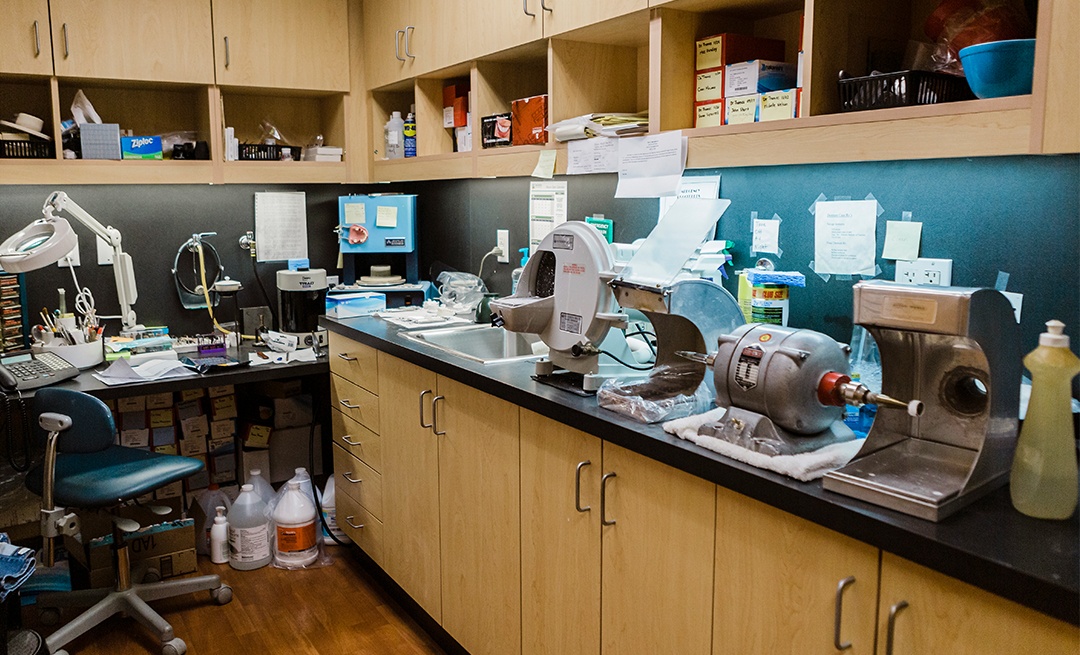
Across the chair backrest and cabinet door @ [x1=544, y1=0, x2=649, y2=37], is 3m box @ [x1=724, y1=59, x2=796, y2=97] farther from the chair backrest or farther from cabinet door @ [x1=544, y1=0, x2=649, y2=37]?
the chair backrest

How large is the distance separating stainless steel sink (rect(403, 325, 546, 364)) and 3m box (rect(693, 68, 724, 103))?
85cm

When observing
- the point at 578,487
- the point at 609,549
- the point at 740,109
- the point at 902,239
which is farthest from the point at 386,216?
the point at 902,239

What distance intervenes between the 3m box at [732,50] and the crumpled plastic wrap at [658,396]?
0.82m

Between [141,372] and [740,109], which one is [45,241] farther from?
[740,109]

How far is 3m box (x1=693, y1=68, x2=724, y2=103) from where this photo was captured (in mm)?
2123

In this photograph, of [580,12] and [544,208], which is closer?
[580,12]

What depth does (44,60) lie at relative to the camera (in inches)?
121

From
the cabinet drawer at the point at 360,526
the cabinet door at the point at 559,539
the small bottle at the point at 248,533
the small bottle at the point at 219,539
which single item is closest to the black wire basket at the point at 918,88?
the cabinet door at the point at 559,539

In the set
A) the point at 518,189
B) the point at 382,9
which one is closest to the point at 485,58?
the point at 518,189

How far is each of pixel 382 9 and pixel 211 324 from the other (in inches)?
62.8

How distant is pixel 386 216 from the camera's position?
3.67m

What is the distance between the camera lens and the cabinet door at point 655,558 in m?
1.59

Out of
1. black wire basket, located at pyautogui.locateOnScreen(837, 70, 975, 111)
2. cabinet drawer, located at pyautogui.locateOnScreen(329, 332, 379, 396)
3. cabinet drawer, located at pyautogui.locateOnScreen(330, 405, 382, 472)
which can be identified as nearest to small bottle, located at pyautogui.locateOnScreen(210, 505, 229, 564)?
cabinet drawer, located at pyautogui.locateOnScreen(330, 405, 382, 472)

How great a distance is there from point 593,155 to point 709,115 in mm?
370
